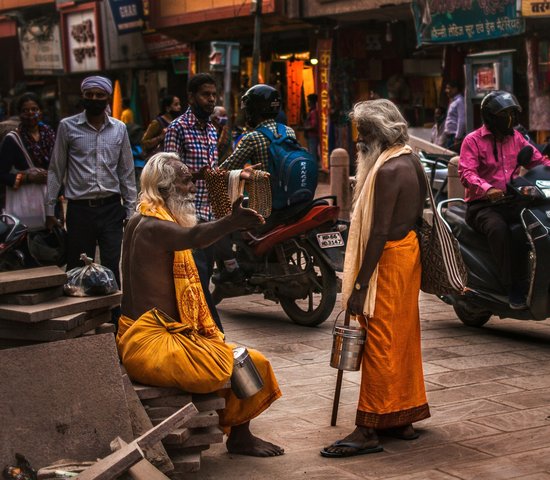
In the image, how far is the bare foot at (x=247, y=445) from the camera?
18.2 feet

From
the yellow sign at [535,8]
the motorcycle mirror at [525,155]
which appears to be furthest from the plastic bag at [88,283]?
the yellow sign at [535,8]

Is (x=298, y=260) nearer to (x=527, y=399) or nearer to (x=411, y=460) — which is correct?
(x=527, y=399)

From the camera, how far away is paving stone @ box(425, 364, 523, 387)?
23.2 ft

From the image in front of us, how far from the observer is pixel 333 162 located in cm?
1394

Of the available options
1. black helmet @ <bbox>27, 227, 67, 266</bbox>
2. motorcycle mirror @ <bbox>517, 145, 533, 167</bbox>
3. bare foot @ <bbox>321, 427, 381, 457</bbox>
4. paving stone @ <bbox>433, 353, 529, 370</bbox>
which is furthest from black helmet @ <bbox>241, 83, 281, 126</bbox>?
bare foot @ <bbox>321, 427, 381, 457</bbox>

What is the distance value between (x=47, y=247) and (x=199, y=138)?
3.48 m

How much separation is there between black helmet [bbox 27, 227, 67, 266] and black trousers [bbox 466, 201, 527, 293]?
4415 millimetres

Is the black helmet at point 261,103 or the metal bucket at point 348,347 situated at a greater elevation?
the black helmet at point 261,103

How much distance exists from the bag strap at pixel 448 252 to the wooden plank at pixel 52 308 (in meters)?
1.72

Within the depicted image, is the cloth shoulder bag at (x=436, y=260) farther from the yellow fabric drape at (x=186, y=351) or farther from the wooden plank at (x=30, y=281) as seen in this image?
the wooden plank at (x=30, y=281)

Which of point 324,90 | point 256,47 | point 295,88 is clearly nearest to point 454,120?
point 256,47

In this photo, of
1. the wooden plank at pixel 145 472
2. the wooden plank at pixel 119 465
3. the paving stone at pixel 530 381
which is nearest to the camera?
the wooden plank at pixel 119 465

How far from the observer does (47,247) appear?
35.8ft

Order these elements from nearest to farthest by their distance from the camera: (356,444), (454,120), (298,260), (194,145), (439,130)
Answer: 1. (356,444)
2. (194,145)
3. (298,260)
4. (454,120)
5. (439,130)
